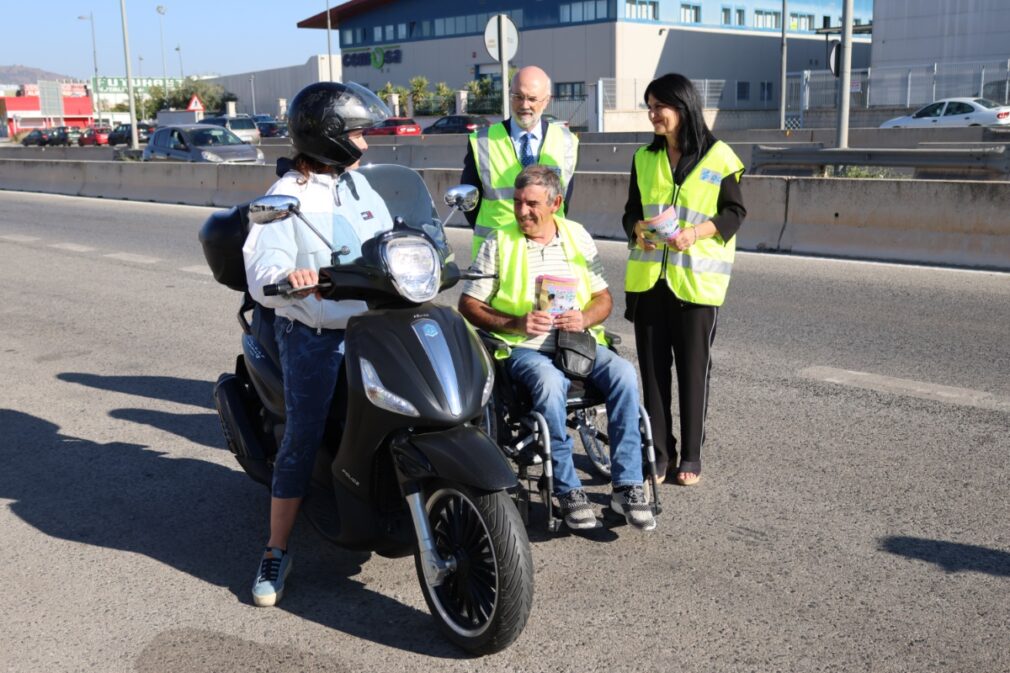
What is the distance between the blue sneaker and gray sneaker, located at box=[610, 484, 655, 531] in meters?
1.29

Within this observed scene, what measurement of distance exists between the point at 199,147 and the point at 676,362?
77.9 ft

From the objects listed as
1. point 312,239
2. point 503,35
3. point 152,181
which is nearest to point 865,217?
point 503,35

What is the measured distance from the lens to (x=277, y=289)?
3.66 metres

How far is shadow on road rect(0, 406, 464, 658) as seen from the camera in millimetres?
3984

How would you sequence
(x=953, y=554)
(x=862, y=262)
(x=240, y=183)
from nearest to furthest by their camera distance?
(x=953, y=554) < (x=862, y=262) < (x=240, y=183)

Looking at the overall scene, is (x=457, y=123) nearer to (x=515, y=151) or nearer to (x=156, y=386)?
(x=156, y=386)

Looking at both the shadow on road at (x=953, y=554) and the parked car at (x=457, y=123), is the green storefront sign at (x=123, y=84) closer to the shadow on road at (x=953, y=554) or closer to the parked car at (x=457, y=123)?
the parked car at (x=457, y=123)

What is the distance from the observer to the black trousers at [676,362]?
16.9 feet

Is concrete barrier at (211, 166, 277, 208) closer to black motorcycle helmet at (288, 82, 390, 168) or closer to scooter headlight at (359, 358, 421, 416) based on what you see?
black motorcycle helmet at (288, 82, 390, 168)

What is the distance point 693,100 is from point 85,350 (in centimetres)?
553

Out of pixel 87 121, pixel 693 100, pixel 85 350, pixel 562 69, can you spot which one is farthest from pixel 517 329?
pixel 87 121

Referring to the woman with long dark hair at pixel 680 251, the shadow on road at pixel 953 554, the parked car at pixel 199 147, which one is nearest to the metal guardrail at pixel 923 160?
the woman with long dark hair at pixel 680 251

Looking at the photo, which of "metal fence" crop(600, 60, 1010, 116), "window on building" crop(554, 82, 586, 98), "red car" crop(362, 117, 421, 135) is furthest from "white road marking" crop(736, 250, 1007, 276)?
"window on building" crop(554, 82, 586, 98)

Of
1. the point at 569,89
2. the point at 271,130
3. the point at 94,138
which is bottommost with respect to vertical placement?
the point at 94,138
